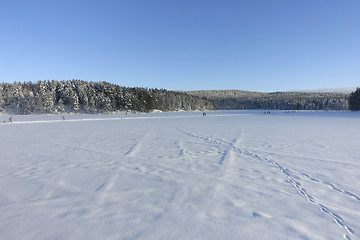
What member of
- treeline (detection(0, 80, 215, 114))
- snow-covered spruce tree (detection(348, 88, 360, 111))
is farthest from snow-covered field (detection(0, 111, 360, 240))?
snow-covered spruce tree (detection(348, 88, 360, 111))

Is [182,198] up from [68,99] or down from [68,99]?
down

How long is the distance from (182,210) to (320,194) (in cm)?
337

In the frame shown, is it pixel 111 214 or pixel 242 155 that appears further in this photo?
pixel 242 155

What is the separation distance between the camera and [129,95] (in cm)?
7869

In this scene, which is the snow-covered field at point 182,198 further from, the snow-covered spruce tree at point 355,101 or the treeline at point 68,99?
the snow-covered spruce tree at point 355,101

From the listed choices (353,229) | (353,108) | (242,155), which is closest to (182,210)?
(353,229)

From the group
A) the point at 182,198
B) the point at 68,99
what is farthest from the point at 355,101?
the point at 68,99

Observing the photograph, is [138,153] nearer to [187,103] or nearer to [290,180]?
[290,180]

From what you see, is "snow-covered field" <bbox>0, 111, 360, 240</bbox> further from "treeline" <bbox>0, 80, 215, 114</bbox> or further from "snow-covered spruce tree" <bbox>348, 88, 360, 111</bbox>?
"snow-covered spruce tree" <bbox>348, 88, 360, 111</bbox>

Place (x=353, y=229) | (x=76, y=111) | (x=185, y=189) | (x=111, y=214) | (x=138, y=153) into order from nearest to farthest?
(x=353, y=229)
(x=111, y=214)
(x=185, y=189)
(x=138, y=153)
(x=76, y=111)

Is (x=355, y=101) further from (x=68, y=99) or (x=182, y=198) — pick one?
(x=68, y=99)

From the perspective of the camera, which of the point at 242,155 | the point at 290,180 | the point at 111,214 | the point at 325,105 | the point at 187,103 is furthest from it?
the point at 325,105

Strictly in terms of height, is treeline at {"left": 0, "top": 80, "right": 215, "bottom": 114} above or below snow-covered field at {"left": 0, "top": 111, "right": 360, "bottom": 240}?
above

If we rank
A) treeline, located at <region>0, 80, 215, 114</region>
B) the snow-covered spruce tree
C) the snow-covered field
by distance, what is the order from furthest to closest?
the snow-covered spruce tree
treeline, located at <region>0, 80, 215, 114</region>
the snow-covered field
